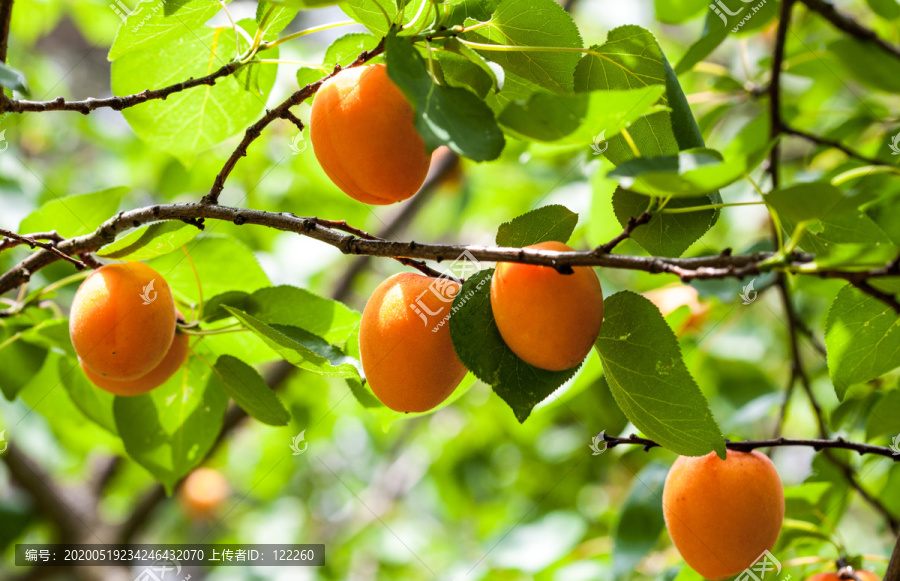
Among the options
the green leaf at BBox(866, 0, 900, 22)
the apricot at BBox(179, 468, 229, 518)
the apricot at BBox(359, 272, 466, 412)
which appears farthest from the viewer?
the apricot at BBox(179, 468, 229, 518)

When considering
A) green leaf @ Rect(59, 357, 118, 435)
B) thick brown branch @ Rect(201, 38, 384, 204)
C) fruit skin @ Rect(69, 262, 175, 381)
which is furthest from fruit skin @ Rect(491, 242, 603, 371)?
green leaf @ Rect(59, 357, 118, 435)

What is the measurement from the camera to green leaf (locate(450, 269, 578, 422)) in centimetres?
75

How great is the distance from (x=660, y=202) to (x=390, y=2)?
0.42 m

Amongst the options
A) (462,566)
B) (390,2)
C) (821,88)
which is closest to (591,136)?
(390,2)

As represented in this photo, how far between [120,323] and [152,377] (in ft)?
0.55

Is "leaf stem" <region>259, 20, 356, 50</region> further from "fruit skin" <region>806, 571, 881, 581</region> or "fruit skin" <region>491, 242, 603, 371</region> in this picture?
"fruit skin" <region>806, 571, 881, 581</region>

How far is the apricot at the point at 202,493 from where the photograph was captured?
2889 millimetres

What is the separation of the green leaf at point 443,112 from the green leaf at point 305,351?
0.29 metres

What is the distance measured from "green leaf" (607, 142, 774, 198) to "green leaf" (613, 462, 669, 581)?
0.82 meters

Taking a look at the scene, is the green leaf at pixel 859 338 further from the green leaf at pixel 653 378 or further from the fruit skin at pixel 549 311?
the fruit skin at pixel 549 311

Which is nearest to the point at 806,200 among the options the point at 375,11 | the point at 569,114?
the point at 569,114

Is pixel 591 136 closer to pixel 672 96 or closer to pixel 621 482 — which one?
pixel 672 96

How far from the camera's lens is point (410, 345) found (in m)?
0.79

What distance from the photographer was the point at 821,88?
1775 mm
